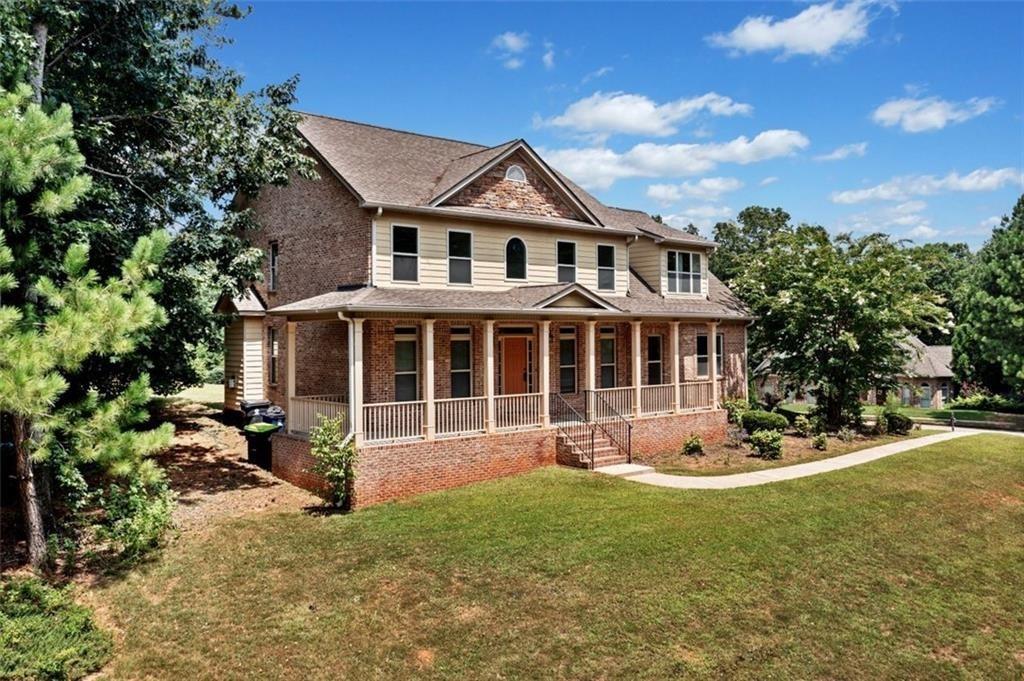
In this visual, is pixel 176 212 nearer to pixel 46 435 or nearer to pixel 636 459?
pixel 46 435

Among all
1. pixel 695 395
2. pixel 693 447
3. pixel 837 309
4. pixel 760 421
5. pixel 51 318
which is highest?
pixel 837 309

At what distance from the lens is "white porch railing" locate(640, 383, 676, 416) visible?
19.3 metres

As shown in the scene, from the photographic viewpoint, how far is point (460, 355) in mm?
17578

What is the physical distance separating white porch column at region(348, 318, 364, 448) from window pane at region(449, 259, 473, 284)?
4117 millimetres

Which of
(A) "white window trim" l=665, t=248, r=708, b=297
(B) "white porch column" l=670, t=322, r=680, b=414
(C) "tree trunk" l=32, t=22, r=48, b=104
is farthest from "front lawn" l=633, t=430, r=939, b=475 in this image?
(C) "tree trunk" l=32, t=22, r=48, b=104

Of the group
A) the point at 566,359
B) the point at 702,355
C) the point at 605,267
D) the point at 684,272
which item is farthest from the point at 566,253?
the point at 702,355

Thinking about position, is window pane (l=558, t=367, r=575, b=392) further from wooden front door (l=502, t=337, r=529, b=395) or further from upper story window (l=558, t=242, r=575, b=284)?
upper story window (l=558, t=242, r=575, b=284)

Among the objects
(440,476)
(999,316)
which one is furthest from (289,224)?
(999,316)

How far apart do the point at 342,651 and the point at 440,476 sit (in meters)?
6.46

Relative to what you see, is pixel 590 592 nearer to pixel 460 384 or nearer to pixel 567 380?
pixel 460 384

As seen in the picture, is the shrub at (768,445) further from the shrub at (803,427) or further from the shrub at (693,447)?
the shrub at (803,427)

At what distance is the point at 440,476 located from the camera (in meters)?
14.4

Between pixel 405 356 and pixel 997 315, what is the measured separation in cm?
2907

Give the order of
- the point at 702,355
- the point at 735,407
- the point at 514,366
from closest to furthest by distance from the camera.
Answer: the point at 514,366
the point at 735,407
the point at 702,355
